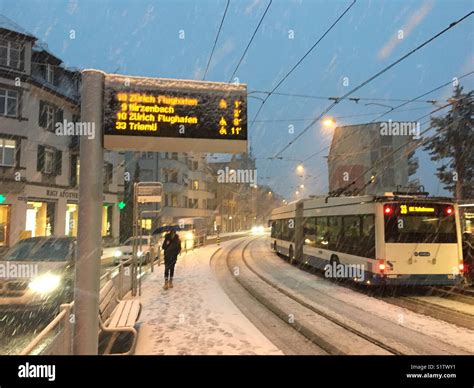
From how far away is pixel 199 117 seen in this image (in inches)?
201

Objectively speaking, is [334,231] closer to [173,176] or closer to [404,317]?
[404,317]

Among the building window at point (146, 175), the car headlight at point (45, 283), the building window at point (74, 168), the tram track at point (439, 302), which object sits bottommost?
the tram track at point (439, 302)

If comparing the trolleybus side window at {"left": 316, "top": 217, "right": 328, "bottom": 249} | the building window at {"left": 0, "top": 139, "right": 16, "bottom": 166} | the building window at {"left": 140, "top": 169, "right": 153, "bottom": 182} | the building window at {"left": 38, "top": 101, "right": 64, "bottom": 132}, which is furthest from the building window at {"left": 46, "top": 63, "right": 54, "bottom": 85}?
the trolleybus side window at {"left": 316, "top": 217, "right": 328, "bottom": 249}

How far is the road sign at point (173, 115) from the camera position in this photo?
4.89m

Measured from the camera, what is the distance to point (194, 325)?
7691mm

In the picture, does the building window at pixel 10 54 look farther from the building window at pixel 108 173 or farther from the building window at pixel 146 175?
the building window at pixel 146 175

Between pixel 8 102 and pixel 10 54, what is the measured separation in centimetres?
326

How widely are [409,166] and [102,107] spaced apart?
54.3m

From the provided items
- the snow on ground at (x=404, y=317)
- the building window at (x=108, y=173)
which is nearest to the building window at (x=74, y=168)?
the building window at (x=108, y=173)

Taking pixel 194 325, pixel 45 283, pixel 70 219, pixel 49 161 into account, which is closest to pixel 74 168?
pixel 49 161

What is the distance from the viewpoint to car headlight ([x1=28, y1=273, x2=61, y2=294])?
879 cm

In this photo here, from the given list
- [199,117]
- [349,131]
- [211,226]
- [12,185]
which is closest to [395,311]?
[199,117]
